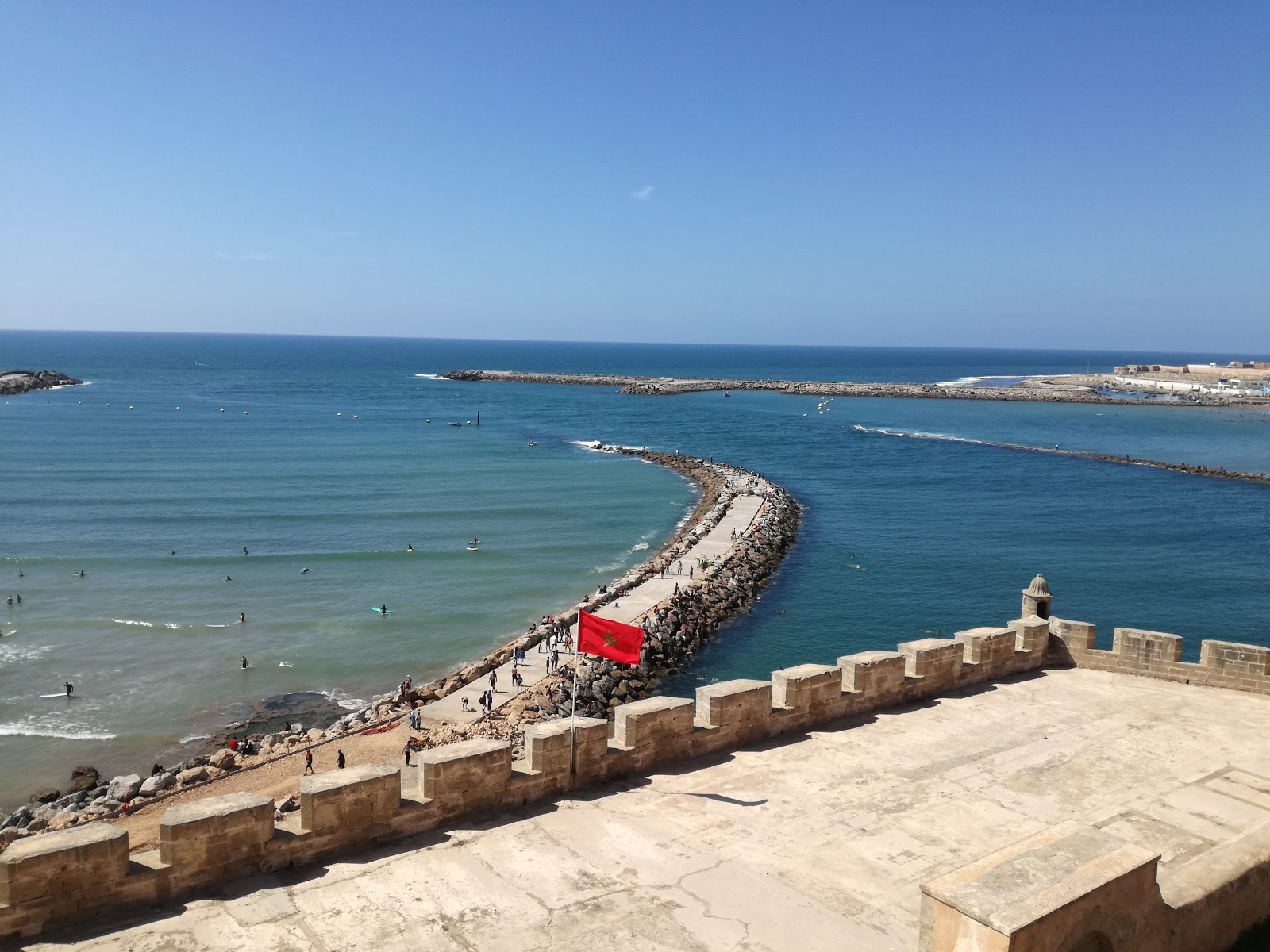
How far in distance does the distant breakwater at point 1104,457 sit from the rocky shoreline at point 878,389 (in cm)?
4977

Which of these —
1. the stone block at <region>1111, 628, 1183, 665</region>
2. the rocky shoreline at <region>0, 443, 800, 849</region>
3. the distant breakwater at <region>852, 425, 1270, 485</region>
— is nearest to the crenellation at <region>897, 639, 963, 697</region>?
the stone block at <region>1111, 628, 1183, 665</region>

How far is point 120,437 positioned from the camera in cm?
7475

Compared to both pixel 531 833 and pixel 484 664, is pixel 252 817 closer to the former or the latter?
pixel 531 833

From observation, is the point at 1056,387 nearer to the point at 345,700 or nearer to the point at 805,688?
the point at 345,700

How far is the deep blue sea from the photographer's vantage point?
2738 centimetres

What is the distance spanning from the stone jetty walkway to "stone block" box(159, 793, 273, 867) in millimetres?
15090

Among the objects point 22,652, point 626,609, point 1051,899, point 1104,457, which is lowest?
point 22,652

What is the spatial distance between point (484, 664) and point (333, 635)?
274 inches

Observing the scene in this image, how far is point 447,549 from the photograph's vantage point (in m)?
41.6

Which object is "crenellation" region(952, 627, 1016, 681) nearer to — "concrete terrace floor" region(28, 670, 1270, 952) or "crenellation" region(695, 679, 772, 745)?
"concrete terrace floor" region(28, 670, 1270, 952)

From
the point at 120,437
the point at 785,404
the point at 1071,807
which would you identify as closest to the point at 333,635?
the point at 1071,807

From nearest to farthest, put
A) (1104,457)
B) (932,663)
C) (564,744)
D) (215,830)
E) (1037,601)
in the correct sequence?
(215,830) < (564,744) < (932,663) < (1037,601) < (1104,457)

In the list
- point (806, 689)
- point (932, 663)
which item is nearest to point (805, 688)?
point (806, 689)

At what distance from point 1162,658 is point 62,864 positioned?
46.6 feet
